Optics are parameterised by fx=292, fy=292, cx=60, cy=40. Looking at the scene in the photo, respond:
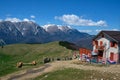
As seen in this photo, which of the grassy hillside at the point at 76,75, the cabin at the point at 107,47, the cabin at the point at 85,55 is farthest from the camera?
the cabin at the point at 107,47

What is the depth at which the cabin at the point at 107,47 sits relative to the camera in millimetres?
75000

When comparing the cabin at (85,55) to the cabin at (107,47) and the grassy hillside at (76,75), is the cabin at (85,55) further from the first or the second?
the grassy hillside at (76,75)

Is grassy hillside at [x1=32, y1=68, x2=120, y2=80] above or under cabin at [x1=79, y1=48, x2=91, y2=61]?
under

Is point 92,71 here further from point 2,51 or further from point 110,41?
point 2,51

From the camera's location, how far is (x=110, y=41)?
77.8 meters

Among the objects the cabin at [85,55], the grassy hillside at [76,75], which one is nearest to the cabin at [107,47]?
the cabin at [85,55]

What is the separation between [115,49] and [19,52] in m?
94.3

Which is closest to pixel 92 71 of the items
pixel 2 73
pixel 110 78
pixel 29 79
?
pixel 110 78

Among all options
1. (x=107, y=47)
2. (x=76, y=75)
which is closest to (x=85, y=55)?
(x=107, y=47)

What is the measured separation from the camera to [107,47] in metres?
79.2

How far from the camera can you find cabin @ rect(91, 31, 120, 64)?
2953 inches

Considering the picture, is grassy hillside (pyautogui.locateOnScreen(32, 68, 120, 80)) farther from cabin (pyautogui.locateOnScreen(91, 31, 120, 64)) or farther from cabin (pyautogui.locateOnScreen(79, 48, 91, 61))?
cabin (pyautogui.locateOnScreen(91, 31, 120, 64))

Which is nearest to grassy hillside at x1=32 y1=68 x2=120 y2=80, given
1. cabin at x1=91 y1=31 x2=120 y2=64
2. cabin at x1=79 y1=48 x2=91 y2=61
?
cabin at x1=79 y1=48 x2=91 y2=61

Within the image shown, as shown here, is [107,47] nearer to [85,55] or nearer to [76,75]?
[85,55]
